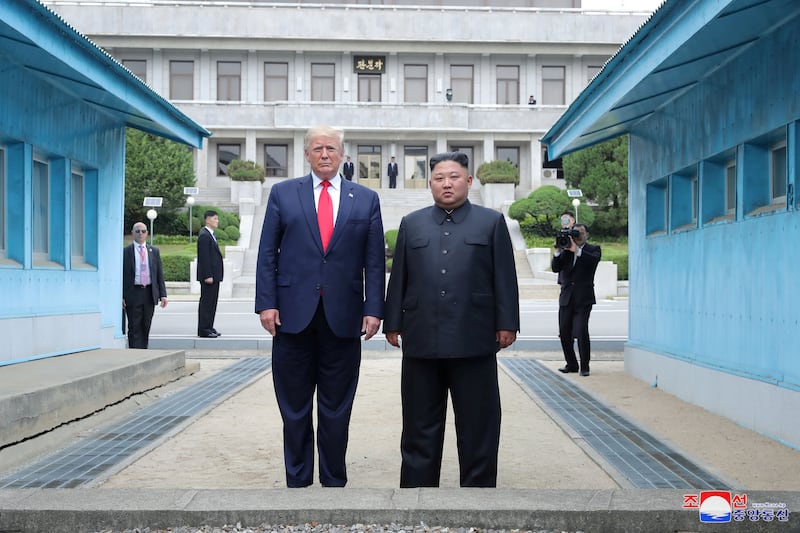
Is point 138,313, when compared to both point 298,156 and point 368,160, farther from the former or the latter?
point 368,160

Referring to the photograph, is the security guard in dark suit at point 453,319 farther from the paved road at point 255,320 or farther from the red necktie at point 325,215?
the paved road at point 255,320

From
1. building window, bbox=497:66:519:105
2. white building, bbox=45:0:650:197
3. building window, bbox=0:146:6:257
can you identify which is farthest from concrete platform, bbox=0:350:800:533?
building window, bbox=497:66:519:105

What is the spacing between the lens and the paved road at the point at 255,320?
1753 centimetres

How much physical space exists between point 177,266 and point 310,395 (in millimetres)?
27908

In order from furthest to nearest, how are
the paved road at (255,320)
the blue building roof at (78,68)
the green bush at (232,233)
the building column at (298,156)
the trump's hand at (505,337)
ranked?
the building column at (298,156) → the green bush at (232,233) → the paved road at (255,320) → the blue building roof at (78,68) → the trump's hand at (505,337)

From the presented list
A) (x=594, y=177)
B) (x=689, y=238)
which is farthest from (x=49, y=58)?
(x=594, y=177)

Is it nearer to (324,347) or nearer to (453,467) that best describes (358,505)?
(324,347)

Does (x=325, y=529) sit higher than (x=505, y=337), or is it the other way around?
(x=505, y=337)

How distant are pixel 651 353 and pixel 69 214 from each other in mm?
7020

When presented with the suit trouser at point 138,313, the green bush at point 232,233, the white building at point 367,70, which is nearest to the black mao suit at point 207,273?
the suit trouser at point 138,313

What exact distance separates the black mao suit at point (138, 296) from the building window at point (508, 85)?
4365cm

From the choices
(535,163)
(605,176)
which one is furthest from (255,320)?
(535,163)

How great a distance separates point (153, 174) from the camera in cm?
4059

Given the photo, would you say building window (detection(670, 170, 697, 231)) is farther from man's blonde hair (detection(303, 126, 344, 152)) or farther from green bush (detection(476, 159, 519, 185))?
green bush (detection(476, 159, 519, 185))
